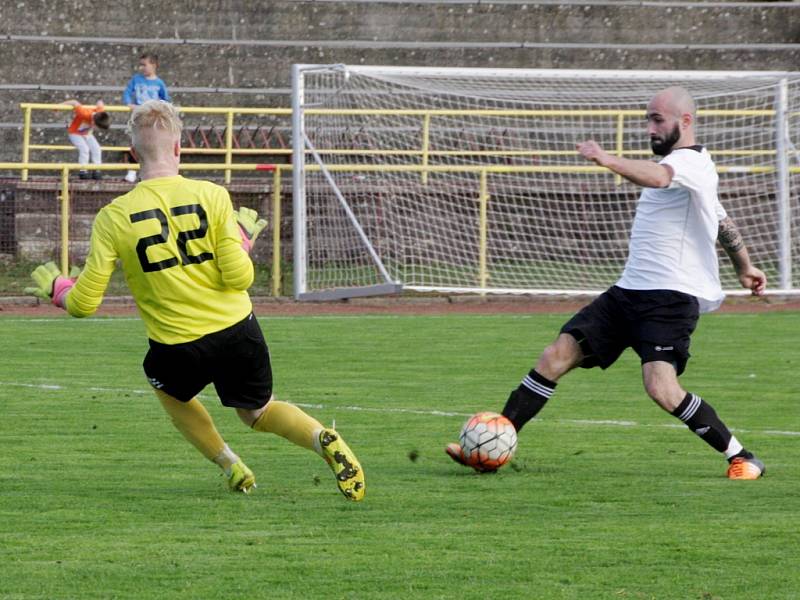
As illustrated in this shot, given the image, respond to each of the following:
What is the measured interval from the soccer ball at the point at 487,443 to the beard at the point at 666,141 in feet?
4.96

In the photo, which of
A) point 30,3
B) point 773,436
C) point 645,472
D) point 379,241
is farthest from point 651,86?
point 645,472

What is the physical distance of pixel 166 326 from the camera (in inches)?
250

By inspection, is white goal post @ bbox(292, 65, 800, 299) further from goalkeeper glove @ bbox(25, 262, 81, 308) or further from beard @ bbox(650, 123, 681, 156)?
goalkeeper glove @ bbox(25, 262, 81, 308)

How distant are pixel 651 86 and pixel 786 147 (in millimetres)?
3202

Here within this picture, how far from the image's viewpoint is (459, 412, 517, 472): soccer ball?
7.37 metres

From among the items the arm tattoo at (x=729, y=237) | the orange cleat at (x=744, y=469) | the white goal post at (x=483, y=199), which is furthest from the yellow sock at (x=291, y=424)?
the white goal post at (x=483, y=199)

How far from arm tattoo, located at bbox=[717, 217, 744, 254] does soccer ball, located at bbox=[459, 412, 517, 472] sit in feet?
4.76

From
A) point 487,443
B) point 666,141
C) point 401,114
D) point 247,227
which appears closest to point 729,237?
point 666,141

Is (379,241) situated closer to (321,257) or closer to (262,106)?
(321,257)

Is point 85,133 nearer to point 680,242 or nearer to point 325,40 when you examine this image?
point 325,40

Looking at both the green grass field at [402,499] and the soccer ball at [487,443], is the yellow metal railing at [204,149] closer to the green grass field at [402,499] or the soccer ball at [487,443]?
the green grass field at [402,499]

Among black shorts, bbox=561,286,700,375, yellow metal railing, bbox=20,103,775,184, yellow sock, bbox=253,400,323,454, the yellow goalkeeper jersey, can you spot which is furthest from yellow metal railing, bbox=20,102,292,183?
the yellow goalkeeper jersey

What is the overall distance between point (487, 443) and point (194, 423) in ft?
4.87

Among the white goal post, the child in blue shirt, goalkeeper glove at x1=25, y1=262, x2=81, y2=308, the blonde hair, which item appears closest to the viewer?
the blonde hair
